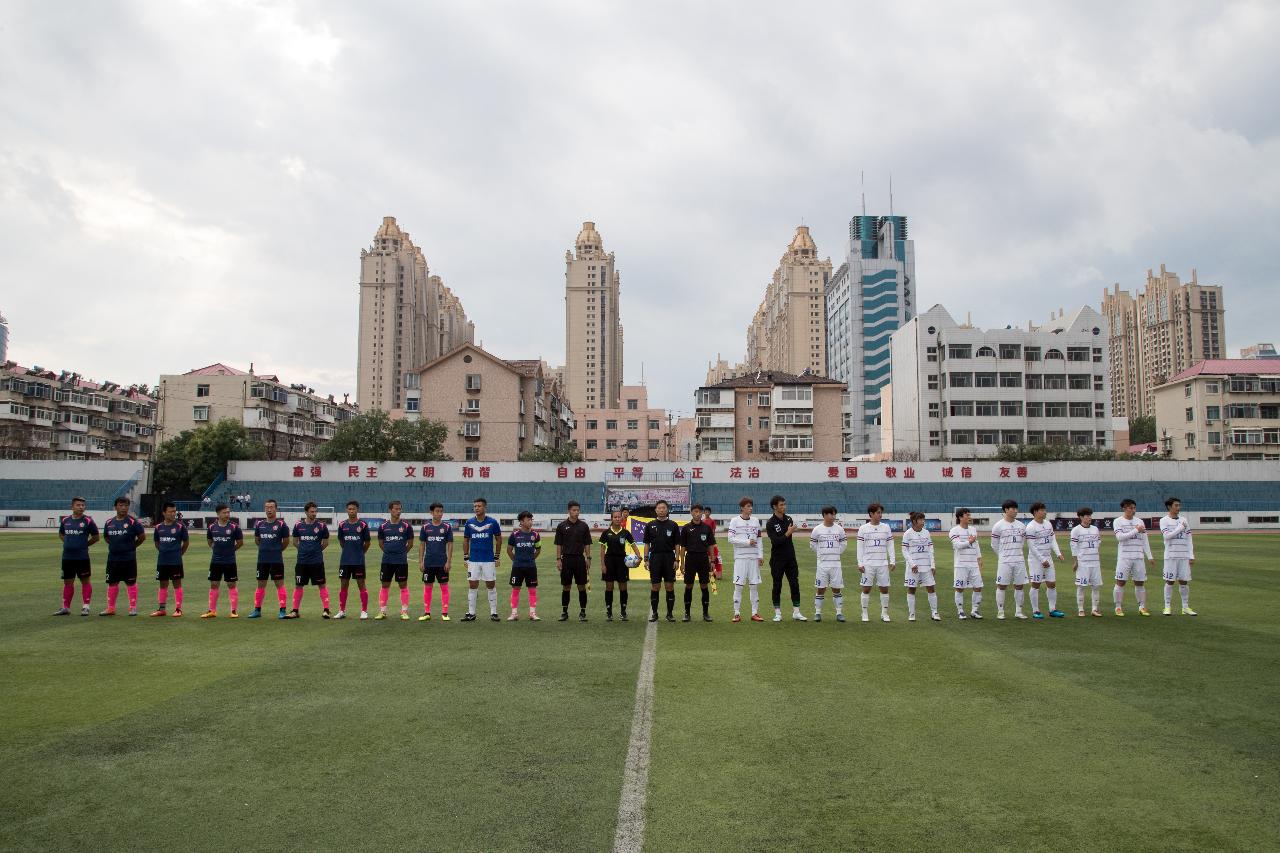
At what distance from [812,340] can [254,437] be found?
9932cm

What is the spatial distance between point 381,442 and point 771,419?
35904 mm

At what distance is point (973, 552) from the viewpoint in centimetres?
1369

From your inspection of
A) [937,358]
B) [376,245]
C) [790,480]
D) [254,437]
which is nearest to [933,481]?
[790,480]

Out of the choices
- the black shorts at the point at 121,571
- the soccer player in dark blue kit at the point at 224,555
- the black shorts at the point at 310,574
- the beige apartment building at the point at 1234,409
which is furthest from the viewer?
the beige apartment building at the point at 1234,409

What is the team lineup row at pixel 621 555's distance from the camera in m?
13.0

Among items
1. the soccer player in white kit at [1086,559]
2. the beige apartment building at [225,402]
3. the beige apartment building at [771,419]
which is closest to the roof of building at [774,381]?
the beige apartment building at [771,419]

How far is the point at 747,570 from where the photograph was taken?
13336 mm

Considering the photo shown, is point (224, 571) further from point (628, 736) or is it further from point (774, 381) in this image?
point (774, 381)

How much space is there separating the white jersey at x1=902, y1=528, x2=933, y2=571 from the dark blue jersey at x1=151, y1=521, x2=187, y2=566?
12.1 meters

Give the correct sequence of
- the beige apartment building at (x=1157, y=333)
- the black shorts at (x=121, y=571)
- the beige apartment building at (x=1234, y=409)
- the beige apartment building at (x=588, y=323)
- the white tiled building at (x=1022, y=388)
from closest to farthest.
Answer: the black shorts at (x=121, y=571) → the beige apartment building at (x=1234, y=409) → the white tiled building at (x=1022, y=388) → the beige apartment building at (x=1157, y=333) → the beige apartment building at (x=588, y=323)

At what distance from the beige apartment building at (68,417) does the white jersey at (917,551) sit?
81.0m

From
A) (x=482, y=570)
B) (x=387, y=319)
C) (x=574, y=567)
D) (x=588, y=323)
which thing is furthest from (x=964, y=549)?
(x=387, y=319)

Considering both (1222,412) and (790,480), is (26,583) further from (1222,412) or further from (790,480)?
(1222,412)

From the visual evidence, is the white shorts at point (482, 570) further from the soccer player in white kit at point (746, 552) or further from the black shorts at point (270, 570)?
the soccer player in white kit at point (746, 552)
